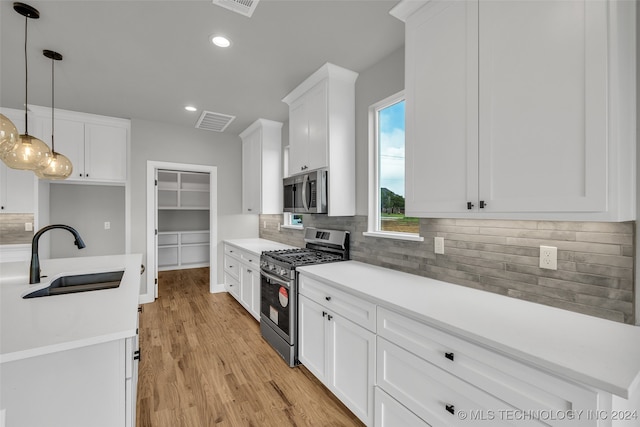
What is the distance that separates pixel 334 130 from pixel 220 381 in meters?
2.34

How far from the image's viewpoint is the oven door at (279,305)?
2467 mm

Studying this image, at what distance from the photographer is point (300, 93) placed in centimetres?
303

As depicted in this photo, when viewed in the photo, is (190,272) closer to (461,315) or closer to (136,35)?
(136,35)

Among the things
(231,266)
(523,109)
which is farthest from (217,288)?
(523,109)

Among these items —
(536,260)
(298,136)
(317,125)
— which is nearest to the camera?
(536,260)

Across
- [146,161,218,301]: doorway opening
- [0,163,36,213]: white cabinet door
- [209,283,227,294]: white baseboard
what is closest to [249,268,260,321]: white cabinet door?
[209,283,227,294]: white baseboard

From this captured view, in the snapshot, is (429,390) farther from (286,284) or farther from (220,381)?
(220,381)

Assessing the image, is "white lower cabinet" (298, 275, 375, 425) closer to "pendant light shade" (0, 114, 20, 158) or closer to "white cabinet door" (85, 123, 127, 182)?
"pendant light shade" (0, 114, 20, 158)

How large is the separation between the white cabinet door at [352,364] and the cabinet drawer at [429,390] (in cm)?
11

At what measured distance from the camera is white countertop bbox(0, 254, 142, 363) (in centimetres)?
103

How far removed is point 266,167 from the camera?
414 cm

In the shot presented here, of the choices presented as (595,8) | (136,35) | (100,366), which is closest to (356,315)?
(100,366)

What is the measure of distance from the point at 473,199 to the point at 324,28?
159cm

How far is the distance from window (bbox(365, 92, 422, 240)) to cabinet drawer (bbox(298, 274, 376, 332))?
0.71 meters
